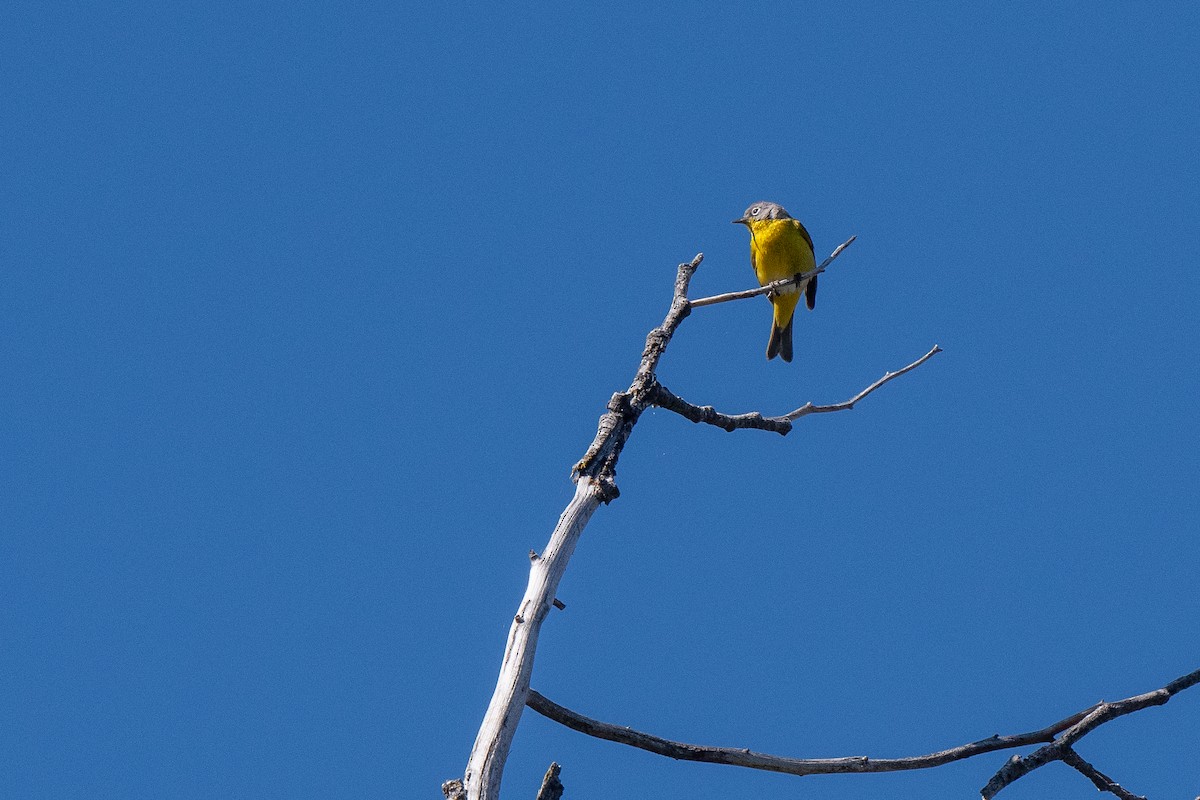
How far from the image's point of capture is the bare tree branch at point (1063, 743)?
5277mm

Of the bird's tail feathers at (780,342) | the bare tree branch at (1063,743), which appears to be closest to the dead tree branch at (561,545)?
the bare tree branch at (1063,743)

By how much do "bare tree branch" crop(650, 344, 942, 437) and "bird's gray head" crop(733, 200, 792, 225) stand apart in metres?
4.67

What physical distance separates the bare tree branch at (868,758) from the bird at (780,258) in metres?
5.01

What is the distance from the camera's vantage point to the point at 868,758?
5.29 meters

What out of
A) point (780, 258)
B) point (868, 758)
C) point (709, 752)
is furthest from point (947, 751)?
point (780, 258)

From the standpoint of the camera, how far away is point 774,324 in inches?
417

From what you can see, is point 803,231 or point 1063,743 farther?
point 803,231

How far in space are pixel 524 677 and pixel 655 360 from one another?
1.79 m

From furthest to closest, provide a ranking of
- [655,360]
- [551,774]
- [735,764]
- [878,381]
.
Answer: [878,381], [655,360], [735,764], [551,774]

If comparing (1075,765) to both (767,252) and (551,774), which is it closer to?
(551,774)

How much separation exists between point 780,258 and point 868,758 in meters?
5.54

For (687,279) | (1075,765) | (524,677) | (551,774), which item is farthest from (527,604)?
(1075,765)

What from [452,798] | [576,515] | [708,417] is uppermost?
[708,417]

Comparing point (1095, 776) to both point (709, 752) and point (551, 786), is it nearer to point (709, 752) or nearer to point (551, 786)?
point (709, 752)
